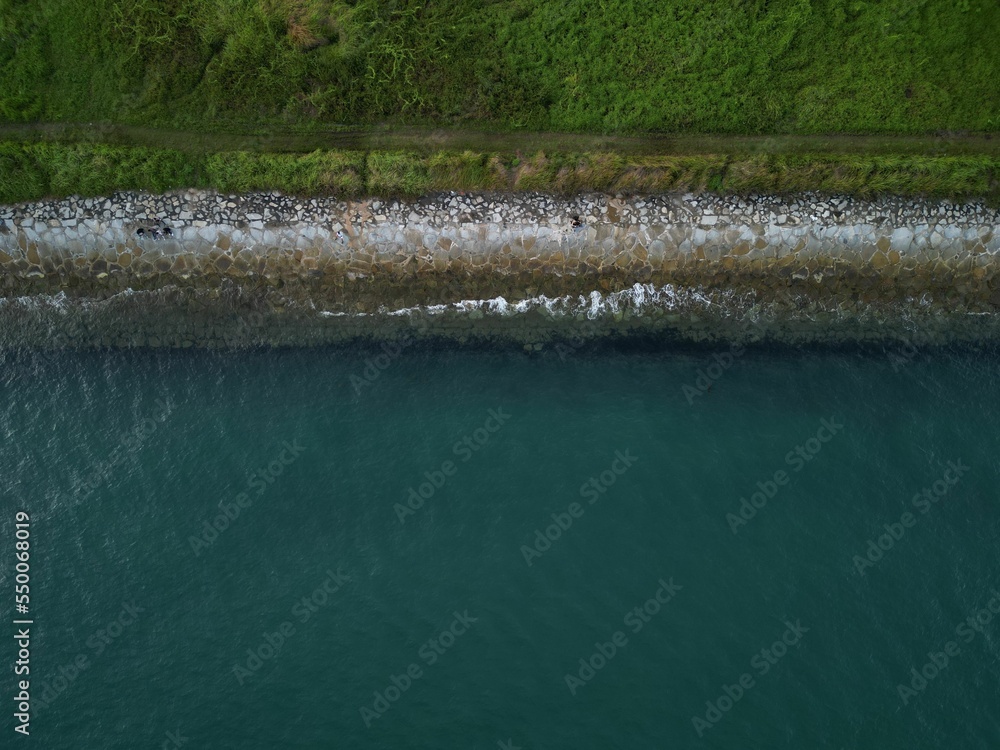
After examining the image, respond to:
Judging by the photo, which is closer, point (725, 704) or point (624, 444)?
point (725, 704)

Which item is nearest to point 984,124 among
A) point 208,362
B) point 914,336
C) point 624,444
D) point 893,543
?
point 914,336

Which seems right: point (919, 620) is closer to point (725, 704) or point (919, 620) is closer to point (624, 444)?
point (725, 704)
